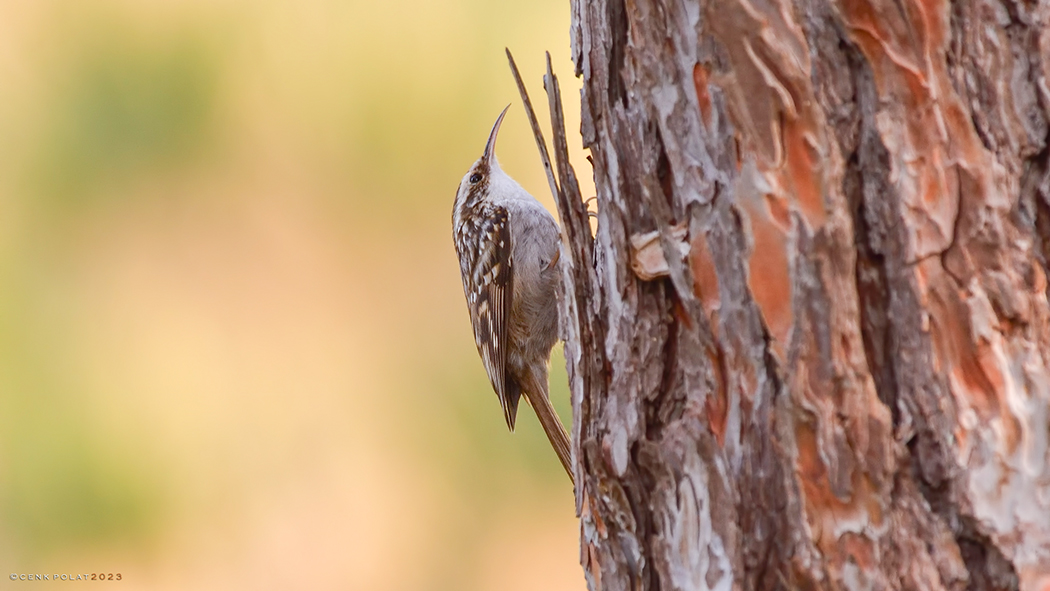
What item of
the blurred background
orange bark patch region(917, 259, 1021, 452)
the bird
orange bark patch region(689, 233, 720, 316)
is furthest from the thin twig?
the blurred background

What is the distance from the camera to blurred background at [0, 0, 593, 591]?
380 cm

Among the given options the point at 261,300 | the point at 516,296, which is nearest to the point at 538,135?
the point at 516,296

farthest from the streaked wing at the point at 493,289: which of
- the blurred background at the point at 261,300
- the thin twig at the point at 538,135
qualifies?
the thin twig at the point at 538,135

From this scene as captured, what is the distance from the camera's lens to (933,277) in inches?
40.8

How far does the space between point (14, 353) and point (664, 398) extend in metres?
3.49

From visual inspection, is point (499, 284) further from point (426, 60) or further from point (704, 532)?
point (704, 532)

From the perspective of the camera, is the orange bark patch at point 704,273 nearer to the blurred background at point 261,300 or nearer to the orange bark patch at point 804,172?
the orange bark patch at point 804,172

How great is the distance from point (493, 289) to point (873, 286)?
2268 millimetres

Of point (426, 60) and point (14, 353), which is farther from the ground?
point (426, 60)

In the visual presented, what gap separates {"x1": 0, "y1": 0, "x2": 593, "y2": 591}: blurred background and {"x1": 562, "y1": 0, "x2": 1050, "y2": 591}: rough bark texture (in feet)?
9.07

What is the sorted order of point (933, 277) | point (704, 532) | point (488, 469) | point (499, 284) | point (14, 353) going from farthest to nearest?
point (488, 469), point (14, 353), point (499, 284), point (704, 532), point (933, 277)

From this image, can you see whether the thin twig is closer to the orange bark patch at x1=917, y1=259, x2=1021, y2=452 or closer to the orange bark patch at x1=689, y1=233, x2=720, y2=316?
the orange bark patch at x1=689, y1=233, x2=720, y2=316

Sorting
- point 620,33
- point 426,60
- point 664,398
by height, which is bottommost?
point 664,398

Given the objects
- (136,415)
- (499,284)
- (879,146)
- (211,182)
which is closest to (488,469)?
(499,284)
